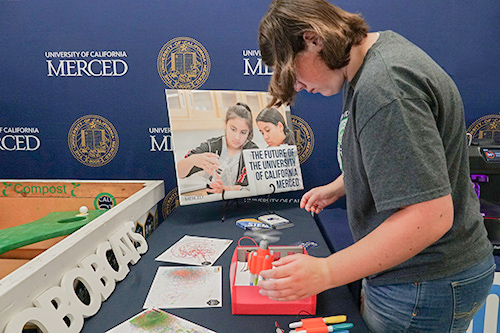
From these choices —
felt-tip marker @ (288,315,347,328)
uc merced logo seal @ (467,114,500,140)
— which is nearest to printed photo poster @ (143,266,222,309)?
felt-tip marker @ (288,315,347,328)

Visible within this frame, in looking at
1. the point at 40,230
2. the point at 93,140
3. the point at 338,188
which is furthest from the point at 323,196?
the point at 93,140

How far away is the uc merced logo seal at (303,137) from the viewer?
1754mm

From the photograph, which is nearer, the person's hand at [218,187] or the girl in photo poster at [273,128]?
the person's hand at [218,187]

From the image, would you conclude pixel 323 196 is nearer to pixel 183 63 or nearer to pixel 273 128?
pixel 273 128

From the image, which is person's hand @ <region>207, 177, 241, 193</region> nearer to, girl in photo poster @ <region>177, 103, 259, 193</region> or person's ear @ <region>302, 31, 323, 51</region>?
girl in photo poster @ <region>177, 103, 259, 193</region>

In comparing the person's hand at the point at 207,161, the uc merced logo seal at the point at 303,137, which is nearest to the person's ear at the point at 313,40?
the person's hand at the point at 207,161

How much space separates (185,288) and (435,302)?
1.91 ft

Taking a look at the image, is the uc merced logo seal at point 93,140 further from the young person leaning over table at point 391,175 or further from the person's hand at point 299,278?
the person's hand at point 299,278

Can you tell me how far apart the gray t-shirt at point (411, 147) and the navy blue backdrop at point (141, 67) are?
1.08 m

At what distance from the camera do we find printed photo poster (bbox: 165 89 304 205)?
1.44m

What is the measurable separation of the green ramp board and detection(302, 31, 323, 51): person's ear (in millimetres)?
974

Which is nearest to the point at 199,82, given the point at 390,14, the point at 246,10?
the point at 246,10

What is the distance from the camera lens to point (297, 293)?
63cm

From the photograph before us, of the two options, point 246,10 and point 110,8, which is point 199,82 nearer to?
point 246,10
